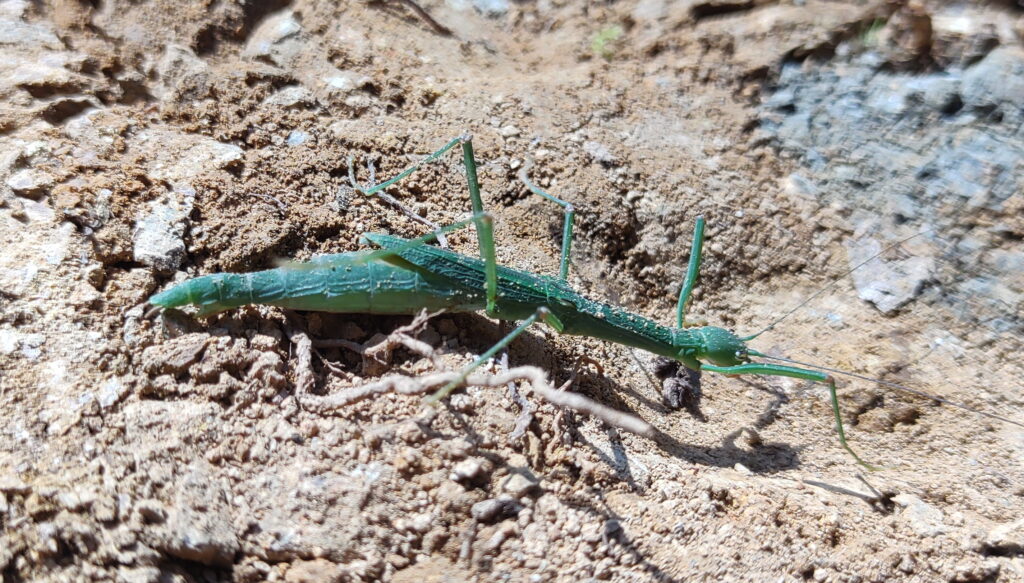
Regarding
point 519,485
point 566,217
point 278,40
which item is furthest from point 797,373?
point 278,40

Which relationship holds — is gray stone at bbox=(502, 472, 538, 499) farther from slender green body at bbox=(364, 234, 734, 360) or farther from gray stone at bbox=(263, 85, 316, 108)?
gray stone at bbox=(263, 85, 316, 108)

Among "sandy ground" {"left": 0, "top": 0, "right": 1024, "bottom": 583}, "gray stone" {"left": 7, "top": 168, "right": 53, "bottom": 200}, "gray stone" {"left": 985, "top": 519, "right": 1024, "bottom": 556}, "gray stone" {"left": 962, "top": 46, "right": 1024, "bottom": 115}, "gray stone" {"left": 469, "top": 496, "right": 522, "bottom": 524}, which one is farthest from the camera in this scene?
"gray stone" {"left": 962, "top": 46, "right": 1024, "bottom": 115}

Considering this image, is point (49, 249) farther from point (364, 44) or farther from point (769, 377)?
point (769, 377)

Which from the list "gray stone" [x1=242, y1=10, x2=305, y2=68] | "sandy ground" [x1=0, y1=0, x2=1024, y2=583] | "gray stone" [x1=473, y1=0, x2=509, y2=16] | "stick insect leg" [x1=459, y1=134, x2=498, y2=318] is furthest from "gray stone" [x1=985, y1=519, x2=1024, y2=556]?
"gray stone" [x1=473, y1=0, x2=509, y2=16]

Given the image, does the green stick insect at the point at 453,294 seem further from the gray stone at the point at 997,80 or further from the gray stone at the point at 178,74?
the gray stone at the point at 997,80

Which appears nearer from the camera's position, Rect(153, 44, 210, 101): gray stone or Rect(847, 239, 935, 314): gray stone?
Rect(153, 44, 210, 101): gray stone
